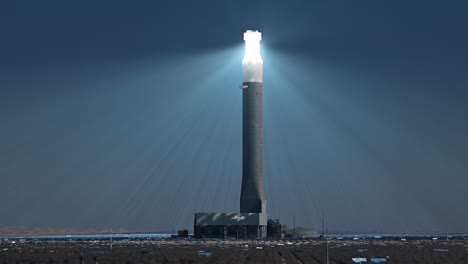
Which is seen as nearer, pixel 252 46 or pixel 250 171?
pixel 250 171

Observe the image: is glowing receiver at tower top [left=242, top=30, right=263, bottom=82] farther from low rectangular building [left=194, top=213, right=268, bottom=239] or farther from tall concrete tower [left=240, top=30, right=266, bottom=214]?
low rectangular building [left=194, top=213, right=268, bottom=239]

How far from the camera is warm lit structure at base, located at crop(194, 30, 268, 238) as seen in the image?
17838cm

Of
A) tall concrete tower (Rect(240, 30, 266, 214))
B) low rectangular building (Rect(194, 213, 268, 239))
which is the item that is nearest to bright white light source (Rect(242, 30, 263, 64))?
tall concrete tower (Rect(240, 30, 266, 214))

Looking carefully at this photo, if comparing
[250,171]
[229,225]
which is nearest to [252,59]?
[250,171]

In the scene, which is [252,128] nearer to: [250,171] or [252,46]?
[250,171]

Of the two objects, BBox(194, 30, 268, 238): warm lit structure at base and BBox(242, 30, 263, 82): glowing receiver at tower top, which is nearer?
BBox(194, 30, 268, 238): warm lit structure at base

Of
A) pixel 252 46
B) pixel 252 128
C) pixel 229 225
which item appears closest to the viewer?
pixel 229 225

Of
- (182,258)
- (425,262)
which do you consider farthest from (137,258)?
(425,262)

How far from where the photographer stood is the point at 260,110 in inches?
7407

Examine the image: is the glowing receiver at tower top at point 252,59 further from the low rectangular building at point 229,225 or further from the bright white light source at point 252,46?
the low rectangular building at point 229,225

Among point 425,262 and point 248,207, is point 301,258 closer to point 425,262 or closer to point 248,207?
point 425,262

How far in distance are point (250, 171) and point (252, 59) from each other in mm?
26527

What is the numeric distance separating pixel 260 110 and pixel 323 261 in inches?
4181

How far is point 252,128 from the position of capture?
187 m
